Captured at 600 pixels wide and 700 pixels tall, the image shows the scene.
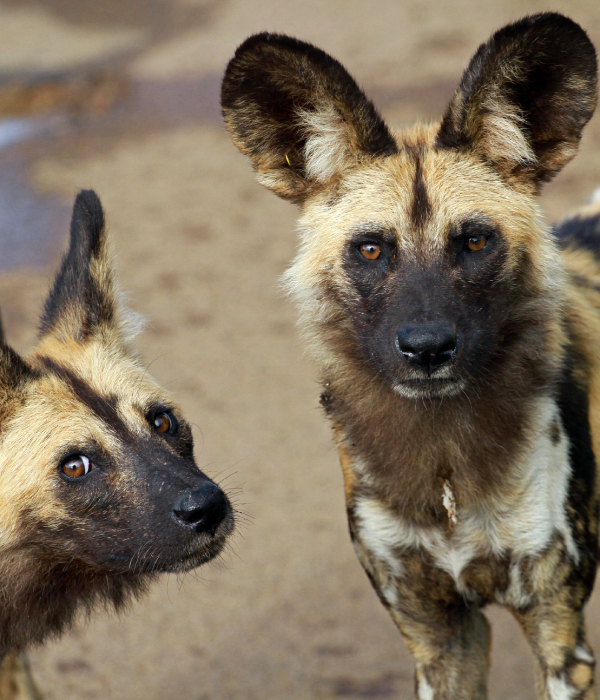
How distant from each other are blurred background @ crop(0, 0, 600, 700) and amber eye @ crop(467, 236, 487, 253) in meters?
1.33

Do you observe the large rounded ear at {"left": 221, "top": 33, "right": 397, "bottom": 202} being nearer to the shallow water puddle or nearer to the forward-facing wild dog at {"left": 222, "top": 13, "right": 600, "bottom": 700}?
the forward-facing wild dog at {"left": 222, "top": 13, "right": 600, "bottom": 700}

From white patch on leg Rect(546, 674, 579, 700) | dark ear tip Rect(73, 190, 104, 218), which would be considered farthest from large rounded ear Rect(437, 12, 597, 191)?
white patch on leg Rect(546, 674, 579, 700)

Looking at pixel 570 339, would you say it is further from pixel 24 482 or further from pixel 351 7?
pixel 351 7

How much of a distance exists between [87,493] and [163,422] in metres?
0.35

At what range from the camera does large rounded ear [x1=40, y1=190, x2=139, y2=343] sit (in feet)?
9.77

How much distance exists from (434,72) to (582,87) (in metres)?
6.73

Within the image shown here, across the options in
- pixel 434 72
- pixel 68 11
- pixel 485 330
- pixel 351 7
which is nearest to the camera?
pixel 485 330

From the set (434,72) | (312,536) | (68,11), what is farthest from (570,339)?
(68,11)

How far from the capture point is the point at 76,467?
8.58 feet

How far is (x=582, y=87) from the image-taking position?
2.58 metres

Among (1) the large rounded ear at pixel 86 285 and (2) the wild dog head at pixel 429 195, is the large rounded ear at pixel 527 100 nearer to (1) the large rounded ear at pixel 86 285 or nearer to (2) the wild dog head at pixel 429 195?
(2) the wild dog head at pixel 429 195

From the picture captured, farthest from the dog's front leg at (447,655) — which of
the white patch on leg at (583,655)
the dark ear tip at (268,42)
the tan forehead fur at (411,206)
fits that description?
the dark ear tip at (268,42)

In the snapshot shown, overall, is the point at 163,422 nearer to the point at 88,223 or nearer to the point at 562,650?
the point at 88,223

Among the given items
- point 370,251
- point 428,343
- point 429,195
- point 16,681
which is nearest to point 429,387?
point 428,343
